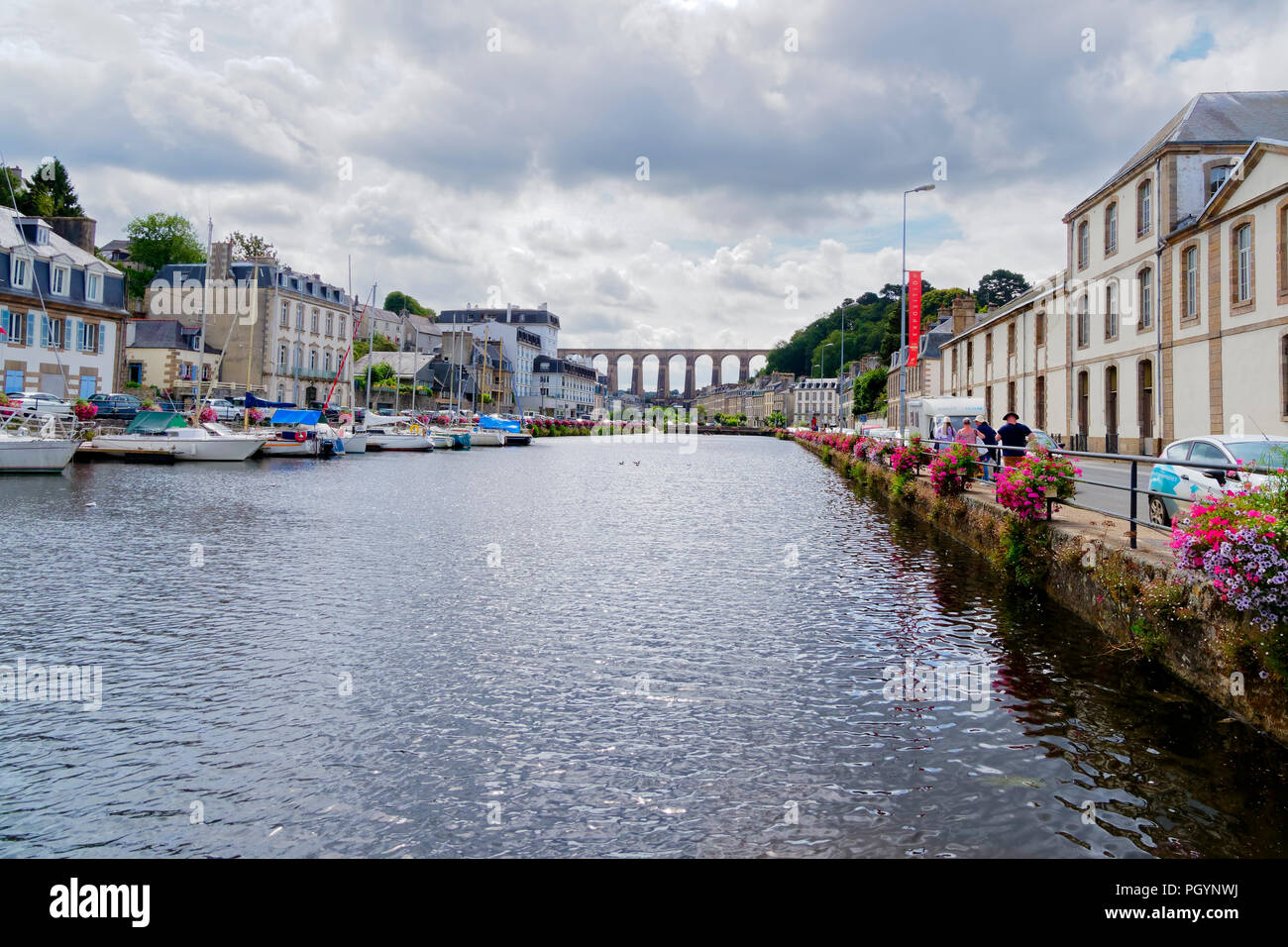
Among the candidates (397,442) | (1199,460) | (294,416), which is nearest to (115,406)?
(294,416)

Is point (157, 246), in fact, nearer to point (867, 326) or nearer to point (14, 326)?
point (14, 326)

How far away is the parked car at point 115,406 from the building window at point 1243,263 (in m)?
45.6

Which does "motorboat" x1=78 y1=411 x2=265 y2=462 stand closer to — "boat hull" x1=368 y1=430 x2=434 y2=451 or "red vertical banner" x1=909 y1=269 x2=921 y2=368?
"boat hull" x1=368 y1=430 x2=434 y2=451

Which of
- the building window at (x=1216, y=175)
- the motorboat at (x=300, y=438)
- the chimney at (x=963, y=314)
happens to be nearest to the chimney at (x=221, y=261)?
the motorboat at (x=300, y=438)

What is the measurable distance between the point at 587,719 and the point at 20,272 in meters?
48.0

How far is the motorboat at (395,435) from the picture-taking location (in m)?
52.9

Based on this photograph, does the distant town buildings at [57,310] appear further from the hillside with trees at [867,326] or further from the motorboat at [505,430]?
the hillside with trees at [867,326]

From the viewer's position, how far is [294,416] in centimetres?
4581

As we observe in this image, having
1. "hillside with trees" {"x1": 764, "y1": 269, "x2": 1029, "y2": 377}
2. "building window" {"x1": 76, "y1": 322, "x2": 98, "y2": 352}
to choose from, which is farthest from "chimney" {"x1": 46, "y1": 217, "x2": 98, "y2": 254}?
"hillside with trees" {"x1": 764, "y1": 269, "x2": 1029, "y2": 377}

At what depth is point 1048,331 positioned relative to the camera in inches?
1624

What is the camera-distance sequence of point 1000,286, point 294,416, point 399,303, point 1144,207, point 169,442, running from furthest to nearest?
point 399,303 < point 1000,286 < point 294,416 < point 169,442 < point 1144,207

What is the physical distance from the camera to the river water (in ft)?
14.9

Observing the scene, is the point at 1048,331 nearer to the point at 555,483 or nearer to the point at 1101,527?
the point at 555,483
